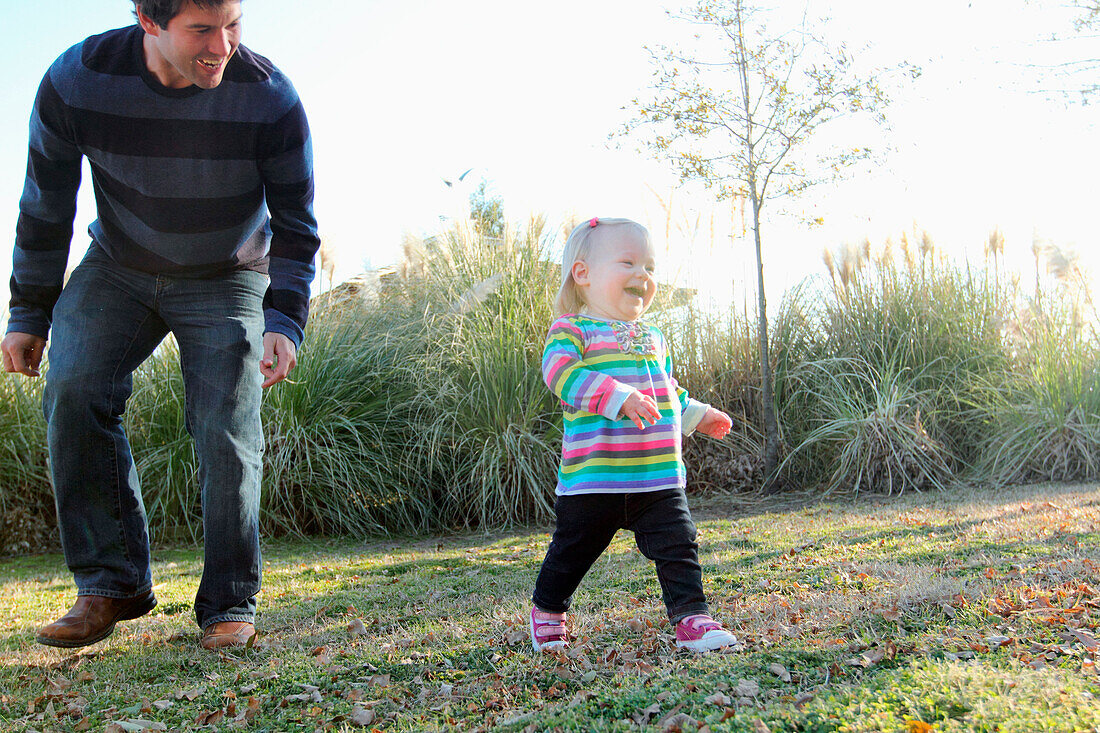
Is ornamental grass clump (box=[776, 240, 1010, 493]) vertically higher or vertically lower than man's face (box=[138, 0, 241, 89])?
lower

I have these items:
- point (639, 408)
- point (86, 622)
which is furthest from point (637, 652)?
point (86, 622)

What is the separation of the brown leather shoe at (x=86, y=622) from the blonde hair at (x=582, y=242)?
153 cm

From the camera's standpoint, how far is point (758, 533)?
4039 mm

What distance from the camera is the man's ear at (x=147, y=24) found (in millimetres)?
2154

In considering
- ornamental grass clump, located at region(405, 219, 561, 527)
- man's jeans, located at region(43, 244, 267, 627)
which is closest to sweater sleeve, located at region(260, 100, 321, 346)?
man's jeans, located at region(43, 244, 267, 627)

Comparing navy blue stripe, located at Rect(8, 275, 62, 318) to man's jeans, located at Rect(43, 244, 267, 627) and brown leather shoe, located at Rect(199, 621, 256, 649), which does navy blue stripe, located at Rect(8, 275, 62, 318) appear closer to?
man's jeans, located at Rect(43, 244, 267, 627)

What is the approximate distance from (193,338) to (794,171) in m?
4.99

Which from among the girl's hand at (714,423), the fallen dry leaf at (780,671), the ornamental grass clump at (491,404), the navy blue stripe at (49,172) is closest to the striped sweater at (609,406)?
the girl's hand at (714,423)

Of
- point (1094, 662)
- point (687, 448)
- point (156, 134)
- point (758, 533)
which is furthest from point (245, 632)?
point (687, 448)

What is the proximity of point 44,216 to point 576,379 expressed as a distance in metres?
1.60

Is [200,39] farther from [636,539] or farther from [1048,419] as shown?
[1048,419]

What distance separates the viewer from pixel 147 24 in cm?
218

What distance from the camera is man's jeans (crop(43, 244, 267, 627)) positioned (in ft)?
7.64

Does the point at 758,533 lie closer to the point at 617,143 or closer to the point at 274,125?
the point at 274,125
